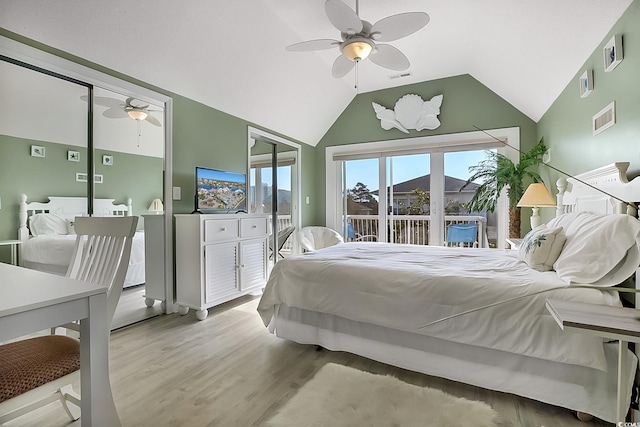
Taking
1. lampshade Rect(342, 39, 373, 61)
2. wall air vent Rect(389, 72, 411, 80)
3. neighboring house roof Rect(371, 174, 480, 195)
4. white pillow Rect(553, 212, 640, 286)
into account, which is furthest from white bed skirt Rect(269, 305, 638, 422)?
wall air vent Rect(389, 72, 411, 80)

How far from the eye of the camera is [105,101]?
2.59 m

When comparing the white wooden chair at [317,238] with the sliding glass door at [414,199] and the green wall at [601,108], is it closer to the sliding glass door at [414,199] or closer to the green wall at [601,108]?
the sliding glass door at [414,199]

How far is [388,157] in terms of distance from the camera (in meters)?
4.98

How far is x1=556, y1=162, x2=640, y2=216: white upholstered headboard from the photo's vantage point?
5.26ft

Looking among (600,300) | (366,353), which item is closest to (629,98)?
(600,300)

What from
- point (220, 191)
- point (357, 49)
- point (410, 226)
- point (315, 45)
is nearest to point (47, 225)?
point (220, 191)

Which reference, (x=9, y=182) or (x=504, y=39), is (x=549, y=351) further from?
(x=9, y=182)

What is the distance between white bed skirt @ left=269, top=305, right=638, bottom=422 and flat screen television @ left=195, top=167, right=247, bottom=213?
152 cm

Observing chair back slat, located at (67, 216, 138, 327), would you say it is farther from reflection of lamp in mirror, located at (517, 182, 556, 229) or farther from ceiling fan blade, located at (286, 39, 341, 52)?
reflection of lamp in mirror, located at (517, 182, 556, 229)

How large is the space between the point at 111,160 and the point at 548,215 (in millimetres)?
4608

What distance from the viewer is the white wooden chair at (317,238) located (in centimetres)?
465

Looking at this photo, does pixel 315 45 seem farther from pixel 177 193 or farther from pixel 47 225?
pixel 47 225

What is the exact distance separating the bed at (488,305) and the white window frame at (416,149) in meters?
1.91

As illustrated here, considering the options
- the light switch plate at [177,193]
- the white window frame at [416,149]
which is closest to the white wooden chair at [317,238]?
the white window frame at [416,149]
